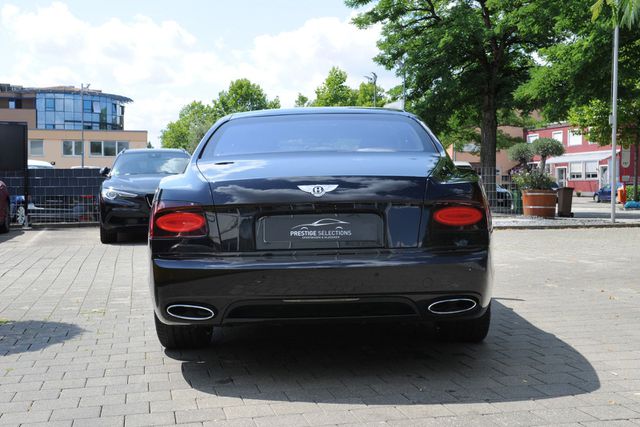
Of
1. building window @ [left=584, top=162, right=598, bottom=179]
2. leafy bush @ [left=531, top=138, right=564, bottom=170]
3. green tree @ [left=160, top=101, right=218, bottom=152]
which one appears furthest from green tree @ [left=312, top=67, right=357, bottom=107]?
green tree @ [left=160, top=101, right=218, bottom=152]

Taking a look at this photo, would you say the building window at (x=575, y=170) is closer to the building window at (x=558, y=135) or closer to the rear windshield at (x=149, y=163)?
the building window at (x=558, y=135)

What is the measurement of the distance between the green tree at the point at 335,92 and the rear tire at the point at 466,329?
175 feet

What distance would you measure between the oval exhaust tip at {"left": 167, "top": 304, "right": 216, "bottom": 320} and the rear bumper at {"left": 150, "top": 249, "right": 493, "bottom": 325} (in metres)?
0.03

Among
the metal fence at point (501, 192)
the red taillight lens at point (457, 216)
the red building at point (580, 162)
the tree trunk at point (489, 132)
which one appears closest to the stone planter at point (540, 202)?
the metal fence at point (501, 192)

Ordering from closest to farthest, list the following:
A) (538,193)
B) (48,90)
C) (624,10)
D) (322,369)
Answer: (322,369), (624,10), (538,193), (48,90)

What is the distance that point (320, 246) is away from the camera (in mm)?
3709

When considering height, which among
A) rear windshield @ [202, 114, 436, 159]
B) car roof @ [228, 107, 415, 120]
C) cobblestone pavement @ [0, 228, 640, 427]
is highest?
car roof @ [228, 107, 415, 120]

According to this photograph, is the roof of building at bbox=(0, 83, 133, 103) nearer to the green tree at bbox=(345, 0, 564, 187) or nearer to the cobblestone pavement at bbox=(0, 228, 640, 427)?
the green tree at bbox=(345, 0, 564, 187)

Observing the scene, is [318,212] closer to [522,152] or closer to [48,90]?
[522,152]

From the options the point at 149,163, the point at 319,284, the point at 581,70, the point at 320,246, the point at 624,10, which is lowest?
the point at 319,284

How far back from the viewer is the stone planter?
65.0ft

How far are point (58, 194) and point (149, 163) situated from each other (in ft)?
17.1

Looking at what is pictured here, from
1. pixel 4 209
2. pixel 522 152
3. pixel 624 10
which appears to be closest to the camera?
pixel 624 10

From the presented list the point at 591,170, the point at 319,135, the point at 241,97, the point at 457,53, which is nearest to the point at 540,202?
the point at 457,53
